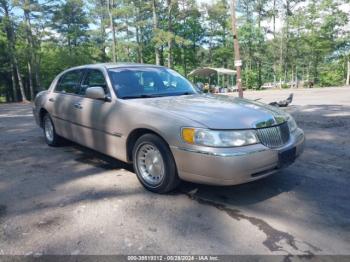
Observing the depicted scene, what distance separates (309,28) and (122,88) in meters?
43.0

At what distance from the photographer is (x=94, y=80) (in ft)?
16.3

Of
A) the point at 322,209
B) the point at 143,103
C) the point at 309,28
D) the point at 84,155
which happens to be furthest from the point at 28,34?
the point at 309,28

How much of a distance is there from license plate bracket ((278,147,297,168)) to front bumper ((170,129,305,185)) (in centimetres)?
7

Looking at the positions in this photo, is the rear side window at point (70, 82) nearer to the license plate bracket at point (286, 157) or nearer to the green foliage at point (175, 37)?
the license plate bracket at point (286, 157)

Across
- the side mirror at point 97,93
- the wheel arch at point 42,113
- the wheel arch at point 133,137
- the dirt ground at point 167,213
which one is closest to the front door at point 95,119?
the side mirror at point 97,93

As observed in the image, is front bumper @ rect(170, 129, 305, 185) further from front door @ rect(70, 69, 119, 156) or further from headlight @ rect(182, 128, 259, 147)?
front door @ rect(70, 69, 119, 156)

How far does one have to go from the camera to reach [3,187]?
4.19 m

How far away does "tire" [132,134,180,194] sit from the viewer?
11.8 ft

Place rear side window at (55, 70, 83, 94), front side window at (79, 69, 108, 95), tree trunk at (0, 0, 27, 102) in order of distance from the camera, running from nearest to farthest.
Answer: front side window at (79, 69, 108, 95)
rear side window at (55, 70, 83, 94)
tree trunk at (0, 0, 27, 102)

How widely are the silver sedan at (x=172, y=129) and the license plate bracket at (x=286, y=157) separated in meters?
0.01

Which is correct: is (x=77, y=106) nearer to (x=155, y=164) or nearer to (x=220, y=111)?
(x=155, y=164)

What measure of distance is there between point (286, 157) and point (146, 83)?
2.28 m

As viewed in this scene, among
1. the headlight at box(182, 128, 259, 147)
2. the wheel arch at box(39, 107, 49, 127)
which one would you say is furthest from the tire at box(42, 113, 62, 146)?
the headlight at box(182, 128, 259, 147)

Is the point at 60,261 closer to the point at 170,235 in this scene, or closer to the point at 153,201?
the point at 170,235
